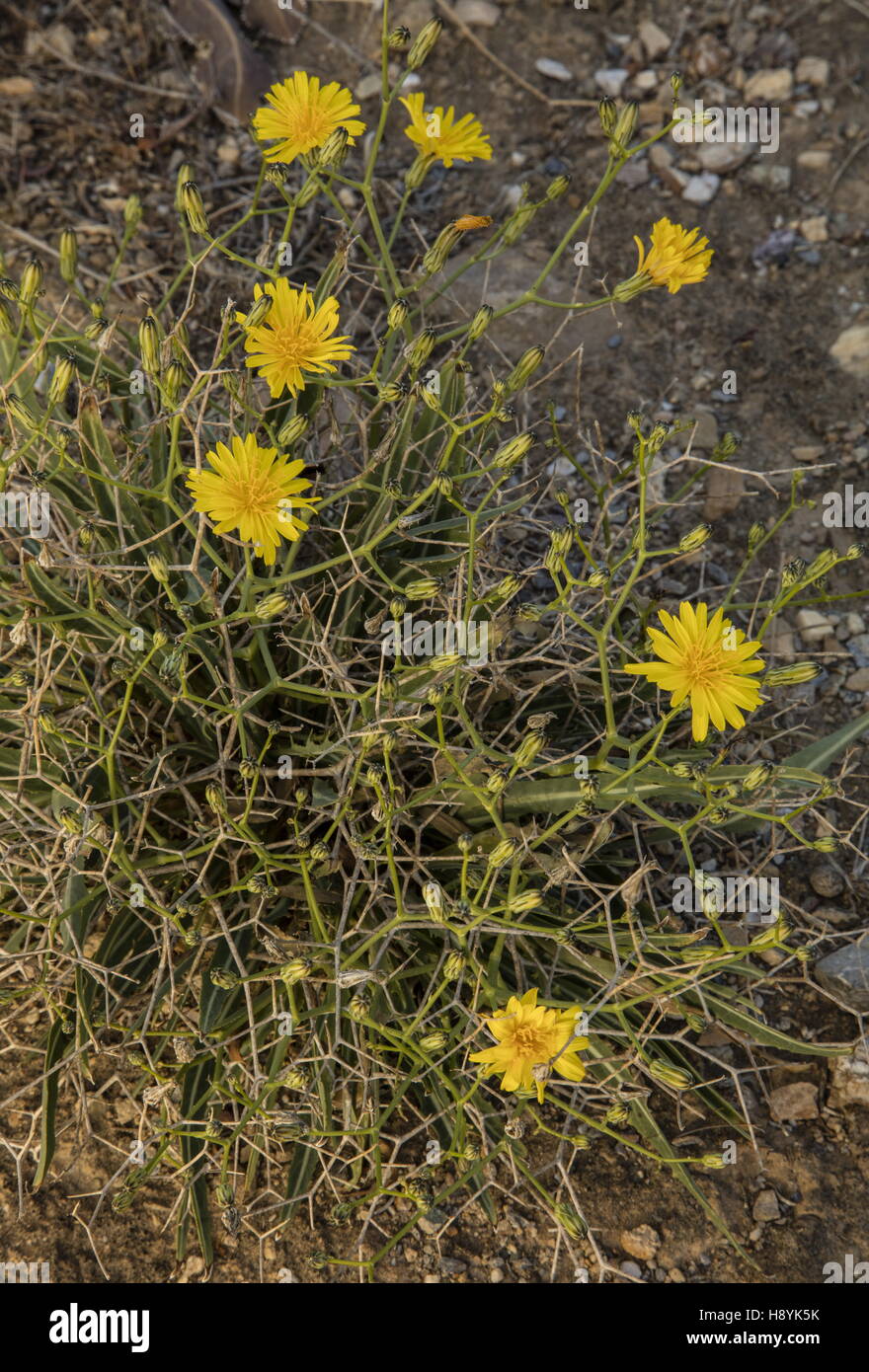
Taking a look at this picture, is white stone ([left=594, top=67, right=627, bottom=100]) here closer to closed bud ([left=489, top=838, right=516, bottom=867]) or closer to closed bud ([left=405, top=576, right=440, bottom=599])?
closed bud ([left=405, top=576, right=440, bottom=599])

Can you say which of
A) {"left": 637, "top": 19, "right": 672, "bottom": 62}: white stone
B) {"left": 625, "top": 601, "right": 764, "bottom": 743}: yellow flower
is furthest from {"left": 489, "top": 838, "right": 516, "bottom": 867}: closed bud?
{"left": 637, "top": 19, "right": 672, "bottom": 62}: white stone

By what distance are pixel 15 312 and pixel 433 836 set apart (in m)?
1.49

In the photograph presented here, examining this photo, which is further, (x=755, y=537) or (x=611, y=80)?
(x=611, y=80)

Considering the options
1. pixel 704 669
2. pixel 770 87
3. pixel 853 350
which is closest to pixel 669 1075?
pixel 704 669

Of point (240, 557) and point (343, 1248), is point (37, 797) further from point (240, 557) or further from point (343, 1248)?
point (343, 1248)

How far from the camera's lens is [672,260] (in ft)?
6.40

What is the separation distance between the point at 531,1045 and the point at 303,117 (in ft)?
5.04

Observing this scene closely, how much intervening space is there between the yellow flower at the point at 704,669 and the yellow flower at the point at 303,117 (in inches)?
39.8

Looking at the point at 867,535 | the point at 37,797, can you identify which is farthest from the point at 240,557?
the point at 867,535

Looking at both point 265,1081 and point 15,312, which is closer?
point 265,1081

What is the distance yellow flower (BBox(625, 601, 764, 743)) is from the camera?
170cm

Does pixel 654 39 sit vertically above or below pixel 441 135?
above

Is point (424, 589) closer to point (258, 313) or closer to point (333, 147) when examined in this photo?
point (258, 313)

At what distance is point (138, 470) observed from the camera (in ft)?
7.30
